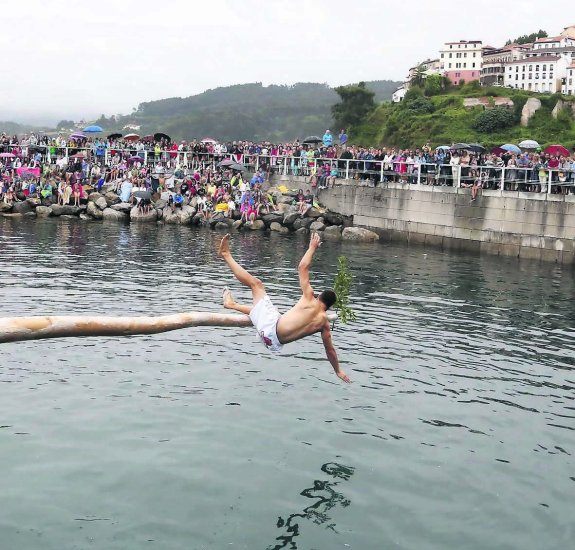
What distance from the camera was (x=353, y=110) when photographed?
148750 millimetres

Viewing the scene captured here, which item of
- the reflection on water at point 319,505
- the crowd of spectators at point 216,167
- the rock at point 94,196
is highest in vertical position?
the crowd of spectators at point 216,167

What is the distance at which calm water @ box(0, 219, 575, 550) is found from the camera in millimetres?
10938

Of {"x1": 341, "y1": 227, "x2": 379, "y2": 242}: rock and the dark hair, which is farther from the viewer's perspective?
{"x1": 341, "y1": 227, "x2": 379, "y2": 242}: rock

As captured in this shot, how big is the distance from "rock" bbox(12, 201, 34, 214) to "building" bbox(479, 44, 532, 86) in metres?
140

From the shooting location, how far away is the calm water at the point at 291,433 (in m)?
10.9

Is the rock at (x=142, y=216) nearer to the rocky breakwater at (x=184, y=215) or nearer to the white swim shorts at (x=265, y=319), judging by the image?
the rocky breakwater at (x=184, y=215)

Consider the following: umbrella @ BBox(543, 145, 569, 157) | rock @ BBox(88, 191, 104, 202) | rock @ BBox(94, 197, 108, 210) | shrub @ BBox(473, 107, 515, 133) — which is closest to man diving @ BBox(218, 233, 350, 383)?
umbrella @ BBox(543, 145, 569, 157)

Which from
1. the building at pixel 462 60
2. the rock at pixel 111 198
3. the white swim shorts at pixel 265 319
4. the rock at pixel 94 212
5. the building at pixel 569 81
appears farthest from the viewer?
the building at pixel 462 60

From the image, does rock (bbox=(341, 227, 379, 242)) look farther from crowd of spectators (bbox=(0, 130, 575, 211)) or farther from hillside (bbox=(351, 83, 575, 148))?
hillside (bbox=(351, 83, 575, 148))

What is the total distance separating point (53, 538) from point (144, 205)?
127ft

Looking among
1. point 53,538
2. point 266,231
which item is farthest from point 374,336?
point 266,231

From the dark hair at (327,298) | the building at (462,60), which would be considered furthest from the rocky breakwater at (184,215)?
the building at (462,60)

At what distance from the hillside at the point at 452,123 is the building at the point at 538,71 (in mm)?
25203

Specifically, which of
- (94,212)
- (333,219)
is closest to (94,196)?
(94,212)
